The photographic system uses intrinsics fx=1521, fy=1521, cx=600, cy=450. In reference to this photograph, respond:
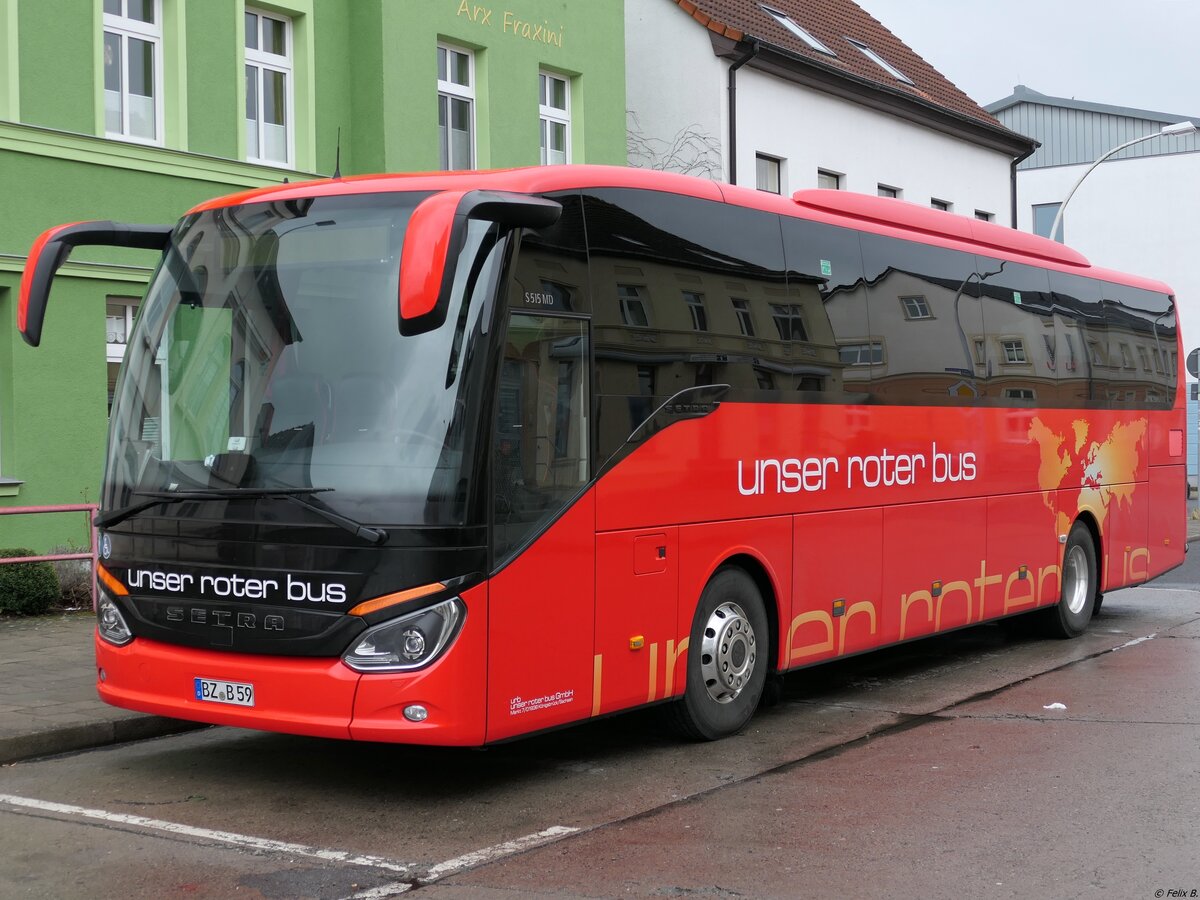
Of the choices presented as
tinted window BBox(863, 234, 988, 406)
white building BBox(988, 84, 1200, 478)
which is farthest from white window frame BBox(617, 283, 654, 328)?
white building BBox(988, 84, 1200, 478)

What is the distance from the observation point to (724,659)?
874 cm

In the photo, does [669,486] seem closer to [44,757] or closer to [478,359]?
[478,359]

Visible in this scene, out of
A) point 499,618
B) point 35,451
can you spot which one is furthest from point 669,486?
point 35,451

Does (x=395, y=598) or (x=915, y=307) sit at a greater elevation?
(x=915, y=307)

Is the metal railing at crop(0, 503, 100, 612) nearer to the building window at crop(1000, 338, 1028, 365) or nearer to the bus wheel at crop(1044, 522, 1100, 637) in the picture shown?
the building window at crop(1000, 338, 1028, 365)

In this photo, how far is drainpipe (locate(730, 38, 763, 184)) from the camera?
24859 mm

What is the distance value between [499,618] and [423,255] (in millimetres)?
1851

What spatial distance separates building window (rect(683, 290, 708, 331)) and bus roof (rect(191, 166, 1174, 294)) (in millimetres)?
593

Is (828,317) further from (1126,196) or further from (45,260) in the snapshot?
(1126,196)

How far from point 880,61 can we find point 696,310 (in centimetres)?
2500

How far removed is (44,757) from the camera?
8422 mm

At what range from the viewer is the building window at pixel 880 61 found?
3127 centimetres

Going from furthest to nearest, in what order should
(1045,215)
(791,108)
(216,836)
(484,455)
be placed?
(1045,215) → (791,108) → (484,455) → (216,836)

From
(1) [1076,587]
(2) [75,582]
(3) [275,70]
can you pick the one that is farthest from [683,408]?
(3) [275,70]
